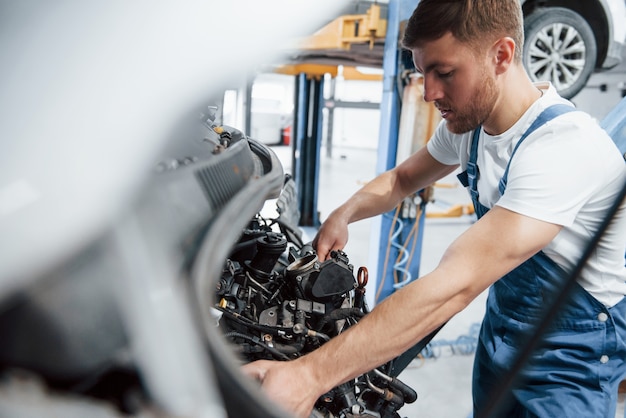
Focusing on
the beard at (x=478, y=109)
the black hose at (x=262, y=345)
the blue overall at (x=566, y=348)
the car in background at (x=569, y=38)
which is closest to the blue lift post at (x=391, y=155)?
the car in background at (x=569, y=38)

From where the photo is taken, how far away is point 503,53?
1020 millimetres

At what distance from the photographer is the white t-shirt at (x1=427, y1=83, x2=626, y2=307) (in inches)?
35.6

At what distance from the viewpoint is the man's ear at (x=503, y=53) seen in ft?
3.29

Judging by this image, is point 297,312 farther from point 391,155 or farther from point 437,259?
point 437,259

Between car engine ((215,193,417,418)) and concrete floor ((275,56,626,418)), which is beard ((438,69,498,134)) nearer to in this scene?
car engine ((215,193,417,418))

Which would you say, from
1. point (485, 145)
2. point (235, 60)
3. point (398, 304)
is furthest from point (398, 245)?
point (235, 60)

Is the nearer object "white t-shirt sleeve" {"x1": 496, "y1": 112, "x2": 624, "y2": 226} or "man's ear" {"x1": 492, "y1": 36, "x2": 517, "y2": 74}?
"white t-shirt sleeve" {"x1": 496, "y1": 112, "x2": 624, "y2": 226}

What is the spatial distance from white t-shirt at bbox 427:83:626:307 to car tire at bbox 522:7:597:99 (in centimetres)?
142

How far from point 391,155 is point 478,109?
4.50 ft

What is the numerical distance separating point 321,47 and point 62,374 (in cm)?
292

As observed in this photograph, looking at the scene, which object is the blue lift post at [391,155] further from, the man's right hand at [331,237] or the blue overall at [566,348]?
the blue overall at [566,348]

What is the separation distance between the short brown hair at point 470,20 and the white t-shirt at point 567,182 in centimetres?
21

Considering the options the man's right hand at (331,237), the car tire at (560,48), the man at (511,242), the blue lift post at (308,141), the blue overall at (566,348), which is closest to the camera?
the man at (511,242)

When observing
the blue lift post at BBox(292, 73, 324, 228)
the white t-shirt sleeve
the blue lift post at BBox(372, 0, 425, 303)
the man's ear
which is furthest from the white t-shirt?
the blue lift post at BBox(292, 73, 324, 228)
